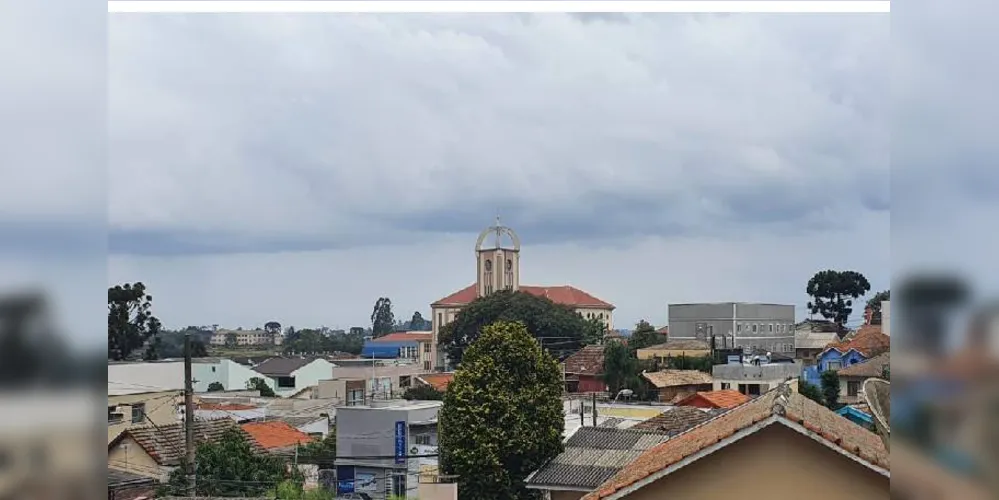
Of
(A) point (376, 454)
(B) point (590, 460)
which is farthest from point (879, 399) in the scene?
(A) point (376, 454)

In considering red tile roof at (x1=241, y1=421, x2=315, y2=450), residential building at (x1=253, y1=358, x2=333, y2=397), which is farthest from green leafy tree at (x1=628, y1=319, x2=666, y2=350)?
red tile roof at (x1=241, y1=421, x2=315, y2=450)

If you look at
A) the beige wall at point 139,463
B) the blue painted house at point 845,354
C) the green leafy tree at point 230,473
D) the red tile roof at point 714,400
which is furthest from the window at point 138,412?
the blue painted house at point 845,354

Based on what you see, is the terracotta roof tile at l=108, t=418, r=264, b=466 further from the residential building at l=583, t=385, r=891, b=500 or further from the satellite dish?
the satellite dish

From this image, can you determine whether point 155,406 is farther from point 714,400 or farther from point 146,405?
point 714,400

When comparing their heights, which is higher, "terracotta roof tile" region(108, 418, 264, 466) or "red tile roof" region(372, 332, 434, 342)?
"red tile roof" region(372, 332, 434, 342)

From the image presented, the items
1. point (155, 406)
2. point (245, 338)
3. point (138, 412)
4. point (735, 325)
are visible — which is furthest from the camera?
point (735, 325)

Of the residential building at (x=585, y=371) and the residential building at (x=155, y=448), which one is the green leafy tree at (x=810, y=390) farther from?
the residential building at (x=155, y=448)
